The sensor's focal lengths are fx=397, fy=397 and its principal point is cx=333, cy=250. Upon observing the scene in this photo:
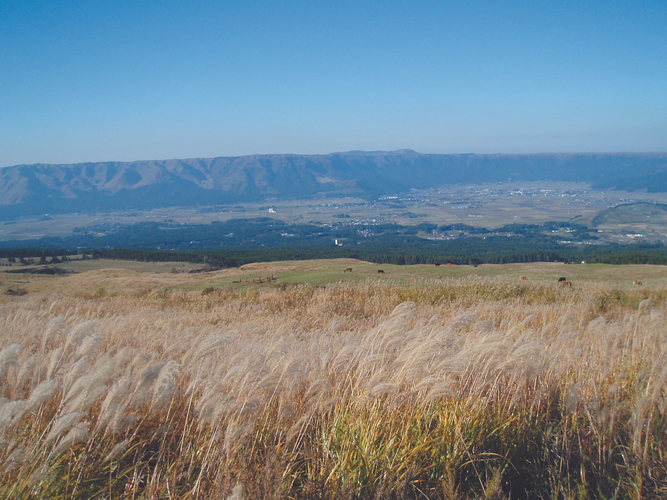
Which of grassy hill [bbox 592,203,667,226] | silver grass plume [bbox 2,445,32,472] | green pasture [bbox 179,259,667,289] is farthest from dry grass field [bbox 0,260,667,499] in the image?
grassy hill [bbox 592,203,667,226]

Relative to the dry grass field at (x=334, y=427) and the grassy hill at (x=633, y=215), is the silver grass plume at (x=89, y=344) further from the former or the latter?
the grassy hill at (x=633, y=215)

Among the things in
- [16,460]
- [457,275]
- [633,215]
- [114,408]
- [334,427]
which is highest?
[114,408]

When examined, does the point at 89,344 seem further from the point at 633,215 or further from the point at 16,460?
the point at 633,215

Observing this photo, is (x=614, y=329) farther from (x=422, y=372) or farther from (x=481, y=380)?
(x=422, y=372)

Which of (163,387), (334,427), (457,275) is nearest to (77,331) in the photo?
(163,387)

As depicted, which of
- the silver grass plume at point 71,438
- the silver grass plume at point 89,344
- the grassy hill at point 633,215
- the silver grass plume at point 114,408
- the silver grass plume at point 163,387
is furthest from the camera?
the grassy hill at point 633,215

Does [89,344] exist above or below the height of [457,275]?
above

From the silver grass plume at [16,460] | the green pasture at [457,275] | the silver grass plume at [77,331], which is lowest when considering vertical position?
the green pasture at [457,275]

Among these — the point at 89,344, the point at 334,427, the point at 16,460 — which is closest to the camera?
the point at 16,460

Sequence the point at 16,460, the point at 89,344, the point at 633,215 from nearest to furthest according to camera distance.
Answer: the point at 16,460 < the point at 89,344 < the point at 633,215

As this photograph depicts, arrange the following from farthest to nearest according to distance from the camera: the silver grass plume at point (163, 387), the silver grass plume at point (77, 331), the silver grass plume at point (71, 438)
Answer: the silver grass plume at point (77, 331), the silver grass plume at point (163, 387), the silver grass plume at point (71, 438)

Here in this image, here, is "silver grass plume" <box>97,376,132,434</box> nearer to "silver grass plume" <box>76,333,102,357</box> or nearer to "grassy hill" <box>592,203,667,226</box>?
"silver grass plume" <box>76,333,102,357</box>

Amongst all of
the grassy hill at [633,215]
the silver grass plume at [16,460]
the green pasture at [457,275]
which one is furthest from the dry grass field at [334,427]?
the grassy hill at [633,215]

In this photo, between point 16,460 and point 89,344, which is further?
point 89,344
